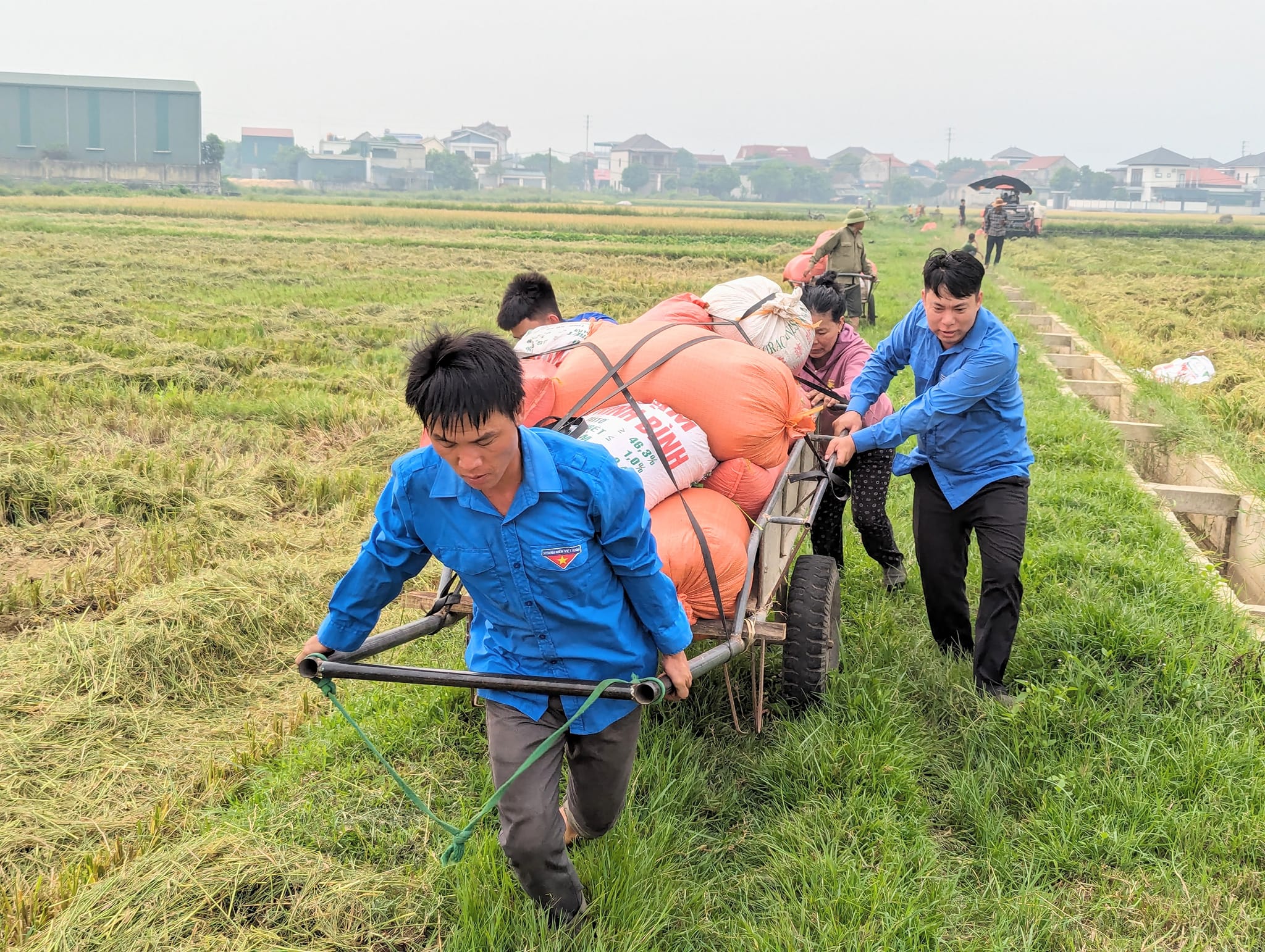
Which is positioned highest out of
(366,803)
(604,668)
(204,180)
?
(204,180)

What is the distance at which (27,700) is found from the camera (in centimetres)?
371

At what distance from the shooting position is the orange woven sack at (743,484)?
3.47 meters

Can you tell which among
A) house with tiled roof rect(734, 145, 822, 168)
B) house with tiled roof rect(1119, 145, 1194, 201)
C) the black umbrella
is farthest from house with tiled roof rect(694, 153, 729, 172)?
the black umbrella

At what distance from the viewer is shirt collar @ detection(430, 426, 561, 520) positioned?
2.14 metres

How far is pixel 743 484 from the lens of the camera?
348 centimetres

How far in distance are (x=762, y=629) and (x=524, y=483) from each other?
1242 millimetres

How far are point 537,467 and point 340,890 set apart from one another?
1373mm

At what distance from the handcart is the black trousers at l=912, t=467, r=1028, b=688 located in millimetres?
406

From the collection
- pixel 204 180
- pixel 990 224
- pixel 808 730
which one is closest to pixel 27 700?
pixel 808 730

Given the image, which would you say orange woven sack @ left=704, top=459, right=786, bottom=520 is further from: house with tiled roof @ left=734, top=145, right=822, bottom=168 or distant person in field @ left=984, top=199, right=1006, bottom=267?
house with tiled roof @ left=734, top=145, right=822, bottom=168

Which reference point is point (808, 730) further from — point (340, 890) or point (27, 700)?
point (27, 700)

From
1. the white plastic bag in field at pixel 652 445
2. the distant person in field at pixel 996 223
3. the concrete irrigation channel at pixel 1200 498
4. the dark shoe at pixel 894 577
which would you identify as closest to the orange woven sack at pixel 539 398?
the white plastic bag in field at pixel 652 445

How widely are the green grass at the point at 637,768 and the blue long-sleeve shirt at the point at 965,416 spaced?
2.62ft

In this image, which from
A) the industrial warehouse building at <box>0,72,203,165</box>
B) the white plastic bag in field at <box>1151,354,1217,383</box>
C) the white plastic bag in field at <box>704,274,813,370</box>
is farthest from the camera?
the industrial warehouse building at <box>0,72,203,165</box>
